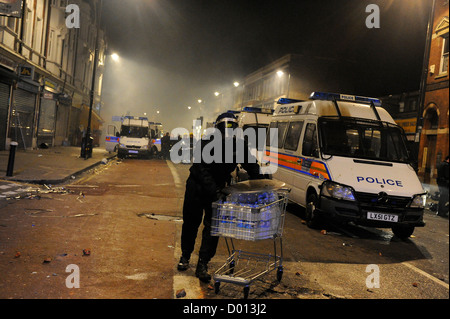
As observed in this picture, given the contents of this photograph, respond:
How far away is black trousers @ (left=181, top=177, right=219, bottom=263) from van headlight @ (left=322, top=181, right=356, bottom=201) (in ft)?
10.6

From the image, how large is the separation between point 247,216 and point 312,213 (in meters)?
4.04

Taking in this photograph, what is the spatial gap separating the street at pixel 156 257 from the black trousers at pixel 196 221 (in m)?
0.33

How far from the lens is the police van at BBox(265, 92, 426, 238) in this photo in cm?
684

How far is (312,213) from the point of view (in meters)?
7.66

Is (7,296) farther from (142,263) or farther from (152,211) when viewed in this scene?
(152,211)

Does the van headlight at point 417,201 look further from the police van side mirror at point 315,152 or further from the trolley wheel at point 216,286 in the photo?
the trolley wheel at point 216,286

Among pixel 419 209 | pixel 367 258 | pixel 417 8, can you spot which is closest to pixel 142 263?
pixel 367 258

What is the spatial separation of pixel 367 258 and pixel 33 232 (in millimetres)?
5112

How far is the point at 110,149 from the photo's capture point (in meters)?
27.9

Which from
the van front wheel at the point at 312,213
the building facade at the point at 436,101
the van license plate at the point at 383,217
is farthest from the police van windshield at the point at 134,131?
the van license plate at the point at 383,217

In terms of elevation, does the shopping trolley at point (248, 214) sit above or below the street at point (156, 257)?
above

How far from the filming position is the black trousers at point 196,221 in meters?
4.39

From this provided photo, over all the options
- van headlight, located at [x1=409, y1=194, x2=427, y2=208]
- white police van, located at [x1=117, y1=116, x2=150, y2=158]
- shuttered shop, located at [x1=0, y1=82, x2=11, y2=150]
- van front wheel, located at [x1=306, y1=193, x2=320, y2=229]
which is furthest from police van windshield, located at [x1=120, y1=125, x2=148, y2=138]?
van headlight, located at [x1=409, y1=194, x2=427, y2=208]

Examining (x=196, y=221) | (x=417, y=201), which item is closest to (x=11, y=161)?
(x=196, y=221)
